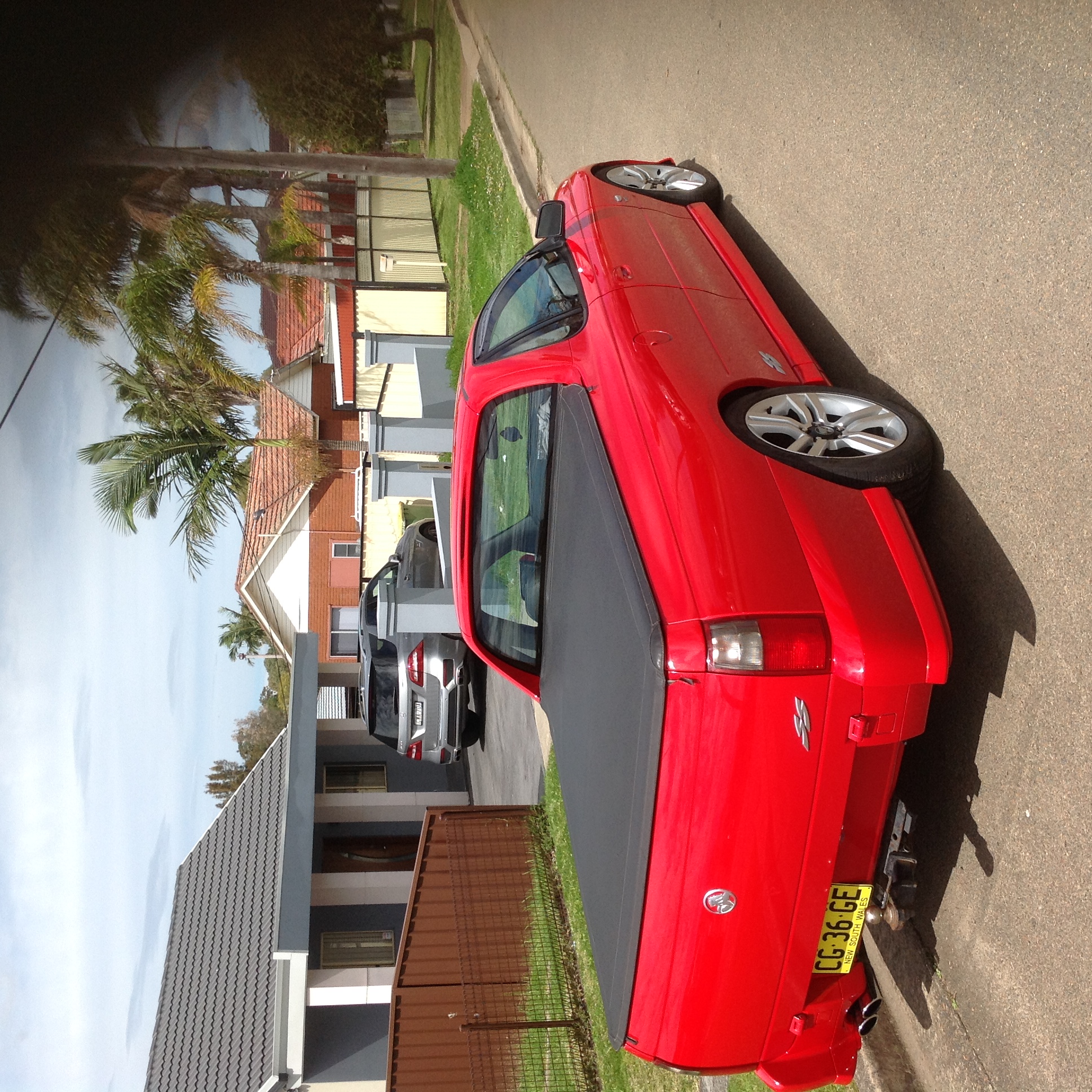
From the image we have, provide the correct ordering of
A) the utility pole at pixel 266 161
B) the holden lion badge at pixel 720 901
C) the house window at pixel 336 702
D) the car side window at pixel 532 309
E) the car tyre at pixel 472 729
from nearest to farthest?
the utility pole at pixel 266 161 < the holden lion badge at pixel 720 901 < the car side window at pixel 532 309 < the car tyre at pixel 472 729 < the house window at pixel 336 702

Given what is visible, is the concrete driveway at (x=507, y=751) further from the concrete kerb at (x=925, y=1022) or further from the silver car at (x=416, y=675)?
the concrete kerb at (x=925, y=1022)

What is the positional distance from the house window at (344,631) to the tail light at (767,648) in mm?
21634

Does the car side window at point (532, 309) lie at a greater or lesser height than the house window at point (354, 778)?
greater

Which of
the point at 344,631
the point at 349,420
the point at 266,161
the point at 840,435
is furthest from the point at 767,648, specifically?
the point at 344,631

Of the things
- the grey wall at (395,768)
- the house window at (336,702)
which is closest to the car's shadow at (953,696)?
the grey wall at (395,768)

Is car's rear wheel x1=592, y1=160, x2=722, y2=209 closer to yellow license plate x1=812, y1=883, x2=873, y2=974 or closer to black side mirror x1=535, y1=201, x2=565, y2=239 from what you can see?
black side mirror x1=535, y1=201, x2=565, y2=239

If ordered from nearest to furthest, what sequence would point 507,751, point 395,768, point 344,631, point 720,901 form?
point 720,901
point 507,751
point 395,768
point 344,631

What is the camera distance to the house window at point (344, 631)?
24422mm

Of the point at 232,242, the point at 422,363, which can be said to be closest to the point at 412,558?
the point at 422,363

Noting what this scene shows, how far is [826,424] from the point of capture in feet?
12.8

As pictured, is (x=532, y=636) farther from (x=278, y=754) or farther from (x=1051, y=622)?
(x=278, y=754)

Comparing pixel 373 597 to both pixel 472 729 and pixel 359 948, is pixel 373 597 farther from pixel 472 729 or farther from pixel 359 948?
pixel 359 948

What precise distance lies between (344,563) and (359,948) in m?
11.1

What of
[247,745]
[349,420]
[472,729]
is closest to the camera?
[472,729]
